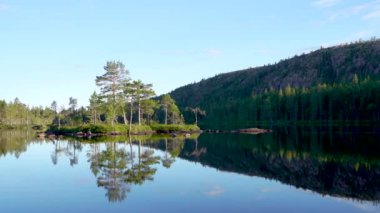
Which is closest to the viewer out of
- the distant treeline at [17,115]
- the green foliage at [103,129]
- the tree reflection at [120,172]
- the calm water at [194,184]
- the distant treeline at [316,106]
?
the calm water at [194,184]

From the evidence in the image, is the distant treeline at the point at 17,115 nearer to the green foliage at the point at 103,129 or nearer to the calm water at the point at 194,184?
the green foliage at the point at 103,129

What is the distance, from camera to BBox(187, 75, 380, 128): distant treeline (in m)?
107

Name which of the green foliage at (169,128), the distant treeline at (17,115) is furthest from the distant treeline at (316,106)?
the distant treeline at (17,115)

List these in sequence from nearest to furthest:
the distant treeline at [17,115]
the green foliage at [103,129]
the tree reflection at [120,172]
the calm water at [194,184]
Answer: the calm water at [194,184]
the tree reflection at [120,172]
the green foliage at [103,129]
the distant treeline at [17,115]

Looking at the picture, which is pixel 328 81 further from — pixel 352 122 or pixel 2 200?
pixel 2 200

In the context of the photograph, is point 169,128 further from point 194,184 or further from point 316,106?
point 194,184

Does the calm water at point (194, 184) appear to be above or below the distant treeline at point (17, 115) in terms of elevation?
below

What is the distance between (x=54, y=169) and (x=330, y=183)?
16.6 m

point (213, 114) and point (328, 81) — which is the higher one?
point (328, 81)

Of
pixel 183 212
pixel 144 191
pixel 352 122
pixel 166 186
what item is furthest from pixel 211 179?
pixel 352 122

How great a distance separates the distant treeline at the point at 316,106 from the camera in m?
107

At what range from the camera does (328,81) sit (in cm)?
19875

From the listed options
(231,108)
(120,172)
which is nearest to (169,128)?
(120,172)

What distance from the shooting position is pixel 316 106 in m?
120
